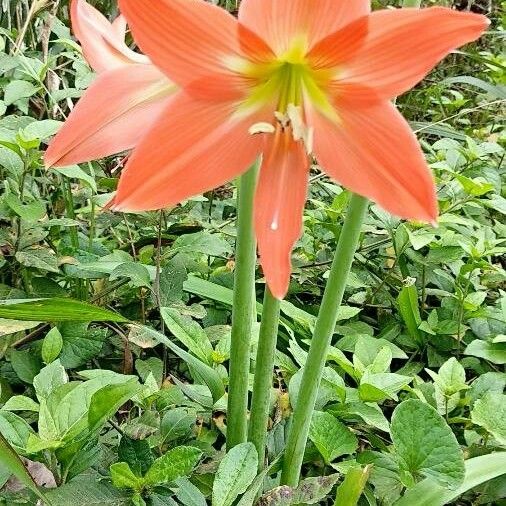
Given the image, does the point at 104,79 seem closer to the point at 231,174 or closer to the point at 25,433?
the point at 231,174

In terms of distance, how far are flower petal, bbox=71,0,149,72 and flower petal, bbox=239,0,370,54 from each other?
0.12 m

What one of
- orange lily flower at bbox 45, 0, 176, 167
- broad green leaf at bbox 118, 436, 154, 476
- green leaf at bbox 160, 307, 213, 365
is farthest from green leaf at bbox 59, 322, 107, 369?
orange lily flower at bbox 45, 0, 176, 167

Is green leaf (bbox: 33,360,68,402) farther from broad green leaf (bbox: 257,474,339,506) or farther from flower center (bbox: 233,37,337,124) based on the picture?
flower center (bbox: 233,37,337,124)

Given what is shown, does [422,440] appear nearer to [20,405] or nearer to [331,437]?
[331,437]

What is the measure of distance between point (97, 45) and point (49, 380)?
1.09 feet

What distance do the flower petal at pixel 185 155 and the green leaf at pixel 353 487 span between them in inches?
10.6

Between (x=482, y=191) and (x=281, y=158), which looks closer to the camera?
(x=281, y=158)

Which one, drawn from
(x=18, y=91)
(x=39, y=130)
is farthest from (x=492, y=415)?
(x=18, y=91)

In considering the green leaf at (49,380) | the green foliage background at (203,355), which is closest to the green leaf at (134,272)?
the green foliage background at (203,355)

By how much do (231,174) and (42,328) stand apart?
1.61ft

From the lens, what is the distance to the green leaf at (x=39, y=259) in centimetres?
88

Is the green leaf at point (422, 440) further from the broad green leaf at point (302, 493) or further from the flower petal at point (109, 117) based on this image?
the flower petal at point (109, 117)

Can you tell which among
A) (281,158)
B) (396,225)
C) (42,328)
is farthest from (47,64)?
(281,158)

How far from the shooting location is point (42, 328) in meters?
0.93
